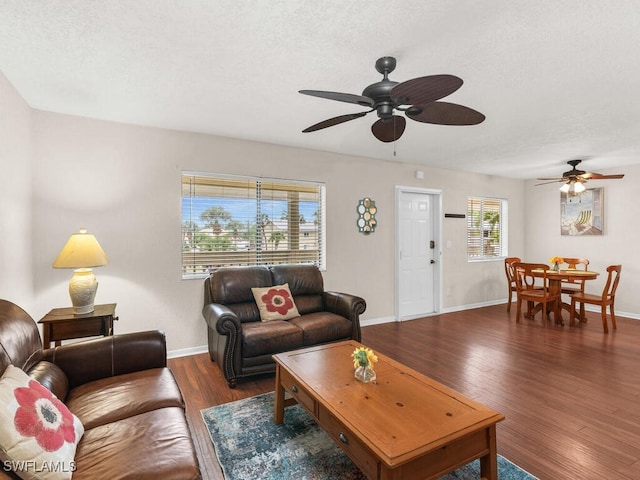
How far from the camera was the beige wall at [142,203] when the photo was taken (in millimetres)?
3012

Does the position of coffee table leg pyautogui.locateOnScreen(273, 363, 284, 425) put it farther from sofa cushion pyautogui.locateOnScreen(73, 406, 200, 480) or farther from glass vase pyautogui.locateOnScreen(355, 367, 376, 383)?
sofa cushion pyautogui.locateOnScreen(73, 406, 200, 480)

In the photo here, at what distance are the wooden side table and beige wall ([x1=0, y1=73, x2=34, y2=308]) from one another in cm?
31

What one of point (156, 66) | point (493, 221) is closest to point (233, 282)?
point (156, 66)

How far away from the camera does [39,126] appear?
2971 millimetres

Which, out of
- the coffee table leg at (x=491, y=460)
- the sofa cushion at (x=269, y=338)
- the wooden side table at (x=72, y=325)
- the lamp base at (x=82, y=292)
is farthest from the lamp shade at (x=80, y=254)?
the coffee table leg at (x=491, y=460)

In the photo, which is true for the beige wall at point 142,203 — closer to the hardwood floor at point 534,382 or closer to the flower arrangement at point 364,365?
the hardwood floor at point 534,382

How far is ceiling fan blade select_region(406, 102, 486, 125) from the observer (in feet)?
5.99

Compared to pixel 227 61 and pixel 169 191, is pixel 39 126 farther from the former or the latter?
pixel 227 61

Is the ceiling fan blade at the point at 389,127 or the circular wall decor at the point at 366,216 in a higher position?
the ceiling fan blade at the point at 389,127

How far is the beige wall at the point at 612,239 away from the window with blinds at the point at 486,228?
762mm

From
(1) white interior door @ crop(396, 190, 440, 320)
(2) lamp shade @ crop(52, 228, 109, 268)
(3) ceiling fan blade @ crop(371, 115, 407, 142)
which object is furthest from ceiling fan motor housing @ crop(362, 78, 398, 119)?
(1) white interior door @ crop(396, 190, 440, 320)

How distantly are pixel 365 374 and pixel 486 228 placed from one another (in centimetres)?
536

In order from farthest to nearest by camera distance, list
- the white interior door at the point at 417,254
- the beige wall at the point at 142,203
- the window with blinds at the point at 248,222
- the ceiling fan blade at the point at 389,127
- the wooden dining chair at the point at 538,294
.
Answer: the white interior door at the point at 417,254 < the wooden dining chair at the point at 538,294 < the window with blinds at the point at 248,222 < the beige wall at the point at 142,203 < the ceiling fan blade at the point at 389,127

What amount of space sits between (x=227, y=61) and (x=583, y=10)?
2.01 meters
